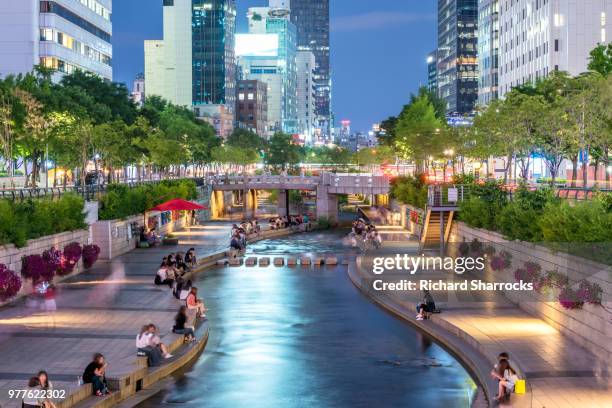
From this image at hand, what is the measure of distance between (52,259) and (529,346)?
2315 cm

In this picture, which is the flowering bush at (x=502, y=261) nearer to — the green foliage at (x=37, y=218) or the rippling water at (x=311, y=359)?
the rippling water at (x=311, y=359)

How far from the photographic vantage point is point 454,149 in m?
98.6

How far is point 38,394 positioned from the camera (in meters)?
19.8

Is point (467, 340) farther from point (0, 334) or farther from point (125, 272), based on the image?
point (125, 272)

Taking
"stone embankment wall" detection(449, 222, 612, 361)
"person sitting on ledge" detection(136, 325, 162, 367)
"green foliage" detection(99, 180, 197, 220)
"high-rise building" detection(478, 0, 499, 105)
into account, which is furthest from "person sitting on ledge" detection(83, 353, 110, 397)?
"high-rise building" detection(478, 0, 499, 105)

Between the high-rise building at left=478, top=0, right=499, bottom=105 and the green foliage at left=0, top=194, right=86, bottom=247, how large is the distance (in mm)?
126751


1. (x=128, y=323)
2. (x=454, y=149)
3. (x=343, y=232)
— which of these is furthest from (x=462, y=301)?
(x=454, y=149)

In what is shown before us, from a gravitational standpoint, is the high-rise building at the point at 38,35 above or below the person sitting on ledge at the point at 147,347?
above

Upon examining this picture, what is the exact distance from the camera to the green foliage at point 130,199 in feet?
182

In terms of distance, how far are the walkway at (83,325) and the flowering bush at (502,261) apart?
13.8 m

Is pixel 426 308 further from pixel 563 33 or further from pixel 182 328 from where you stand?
pixel 563 33

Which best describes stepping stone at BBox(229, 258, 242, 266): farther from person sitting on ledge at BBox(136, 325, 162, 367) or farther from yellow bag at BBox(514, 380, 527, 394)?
yellow bag at BBox(514, 380, 527, 394)

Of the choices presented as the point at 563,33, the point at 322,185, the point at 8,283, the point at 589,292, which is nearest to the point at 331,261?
the point at 8,283

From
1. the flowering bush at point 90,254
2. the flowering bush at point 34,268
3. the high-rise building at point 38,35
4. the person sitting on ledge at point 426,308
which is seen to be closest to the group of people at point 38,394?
the person sitting on ledge at point 426,308
